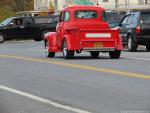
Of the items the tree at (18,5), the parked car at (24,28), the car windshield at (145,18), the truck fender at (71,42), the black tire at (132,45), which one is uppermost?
the car windshield at (145,18)

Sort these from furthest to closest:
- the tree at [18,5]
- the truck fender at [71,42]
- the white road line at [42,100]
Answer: the tree at [18,5]
the truck fender at [71,42]
the white road line at [42,100]

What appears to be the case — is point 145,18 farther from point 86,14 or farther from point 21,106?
point 21,106

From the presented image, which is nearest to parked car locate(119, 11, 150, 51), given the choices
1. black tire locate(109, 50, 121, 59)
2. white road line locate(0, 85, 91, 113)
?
black tire locate(109, 50, 121, 59)

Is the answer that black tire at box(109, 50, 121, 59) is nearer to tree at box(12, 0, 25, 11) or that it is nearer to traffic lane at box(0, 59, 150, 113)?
traffic lane at box(0, 59, 150, 113)

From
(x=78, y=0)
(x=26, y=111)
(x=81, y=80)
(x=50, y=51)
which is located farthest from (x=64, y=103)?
(x=78, y=0)

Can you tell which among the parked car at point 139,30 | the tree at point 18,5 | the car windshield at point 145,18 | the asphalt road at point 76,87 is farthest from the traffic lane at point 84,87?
the tree at point 18,5

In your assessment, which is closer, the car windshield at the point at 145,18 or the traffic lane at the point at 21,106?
the traffic lane at the point at 21,106

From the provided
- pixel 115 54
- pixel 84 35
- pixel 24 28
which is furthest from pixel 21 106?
pixel 24 28

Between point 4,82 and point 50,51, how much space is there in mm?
9864

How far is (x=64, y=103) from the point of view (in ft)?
39.7

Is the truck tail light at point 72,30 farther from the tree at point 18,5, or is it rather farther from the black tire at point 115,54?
the tree at point 18,5

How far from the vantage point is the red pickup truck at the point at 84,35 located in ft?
77.2

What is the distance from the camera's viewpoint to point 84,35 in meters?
23.6

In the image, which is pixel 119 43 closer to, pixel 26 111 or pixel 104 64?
pixel 104 64
